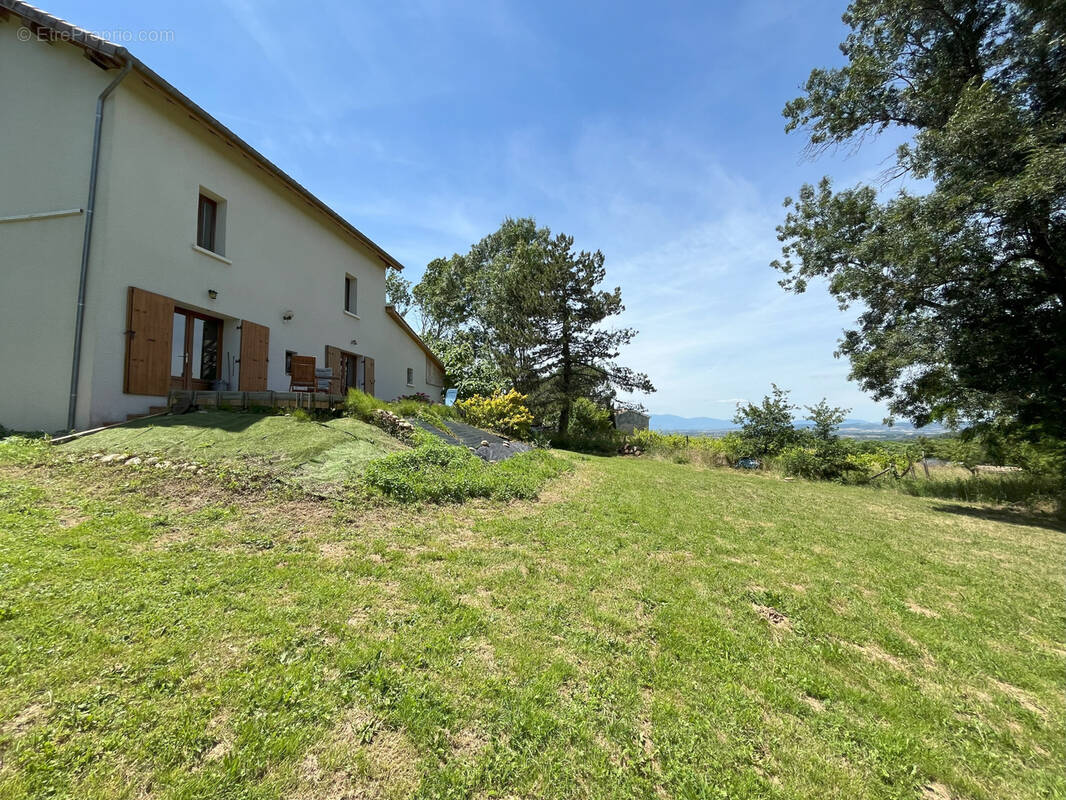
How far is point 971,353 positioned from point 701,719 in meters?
12.2

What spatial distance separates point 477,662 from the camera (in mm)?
2270

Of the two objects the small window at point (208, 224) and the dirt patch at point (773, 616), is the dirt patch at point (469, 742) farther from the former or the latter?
the small window at point (208, 224)

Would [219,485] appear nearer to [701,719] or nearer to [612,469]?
[701,719]

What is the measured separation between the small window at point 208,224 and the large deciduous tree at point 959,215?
15.6 meters

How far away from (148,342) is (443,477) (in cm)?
629

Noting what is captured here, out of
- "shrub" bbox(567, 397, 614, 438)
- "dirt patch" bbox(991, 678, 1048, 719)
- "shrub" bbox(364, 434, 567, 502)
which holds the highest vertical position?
"shrub" bbox(567, 397, 614, 438)

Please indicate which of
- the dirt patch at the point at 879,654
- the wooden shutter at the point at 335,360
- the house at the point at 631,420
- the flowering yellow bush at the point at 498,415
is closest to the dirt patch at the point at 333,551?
the dirt patch at the point at 879,654

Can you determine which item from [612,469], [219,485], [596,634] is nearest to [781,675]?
[596,634]

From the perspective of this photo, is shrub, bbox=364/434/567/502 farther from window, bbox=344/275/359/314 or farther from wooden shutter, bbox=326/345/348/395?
window, bbox=344/275/359/314

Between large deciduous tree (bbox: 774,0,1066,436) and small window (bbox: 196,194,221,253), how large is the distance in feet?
51.3

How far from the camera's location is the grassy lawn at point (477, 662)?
1.63 metres

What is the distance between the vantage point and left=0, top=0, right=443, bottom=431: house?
261 inches

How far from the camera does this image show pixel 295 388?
371 inches

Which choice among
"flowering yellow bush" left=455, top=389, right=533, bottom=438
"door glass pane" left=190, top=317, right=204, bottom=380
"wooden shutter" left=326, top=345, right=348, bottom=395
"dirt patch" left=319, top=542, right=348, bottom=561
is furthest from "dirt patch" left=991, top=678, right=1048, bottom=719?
"wooden shutter" left=326, top=345, right=348, bottom=395
